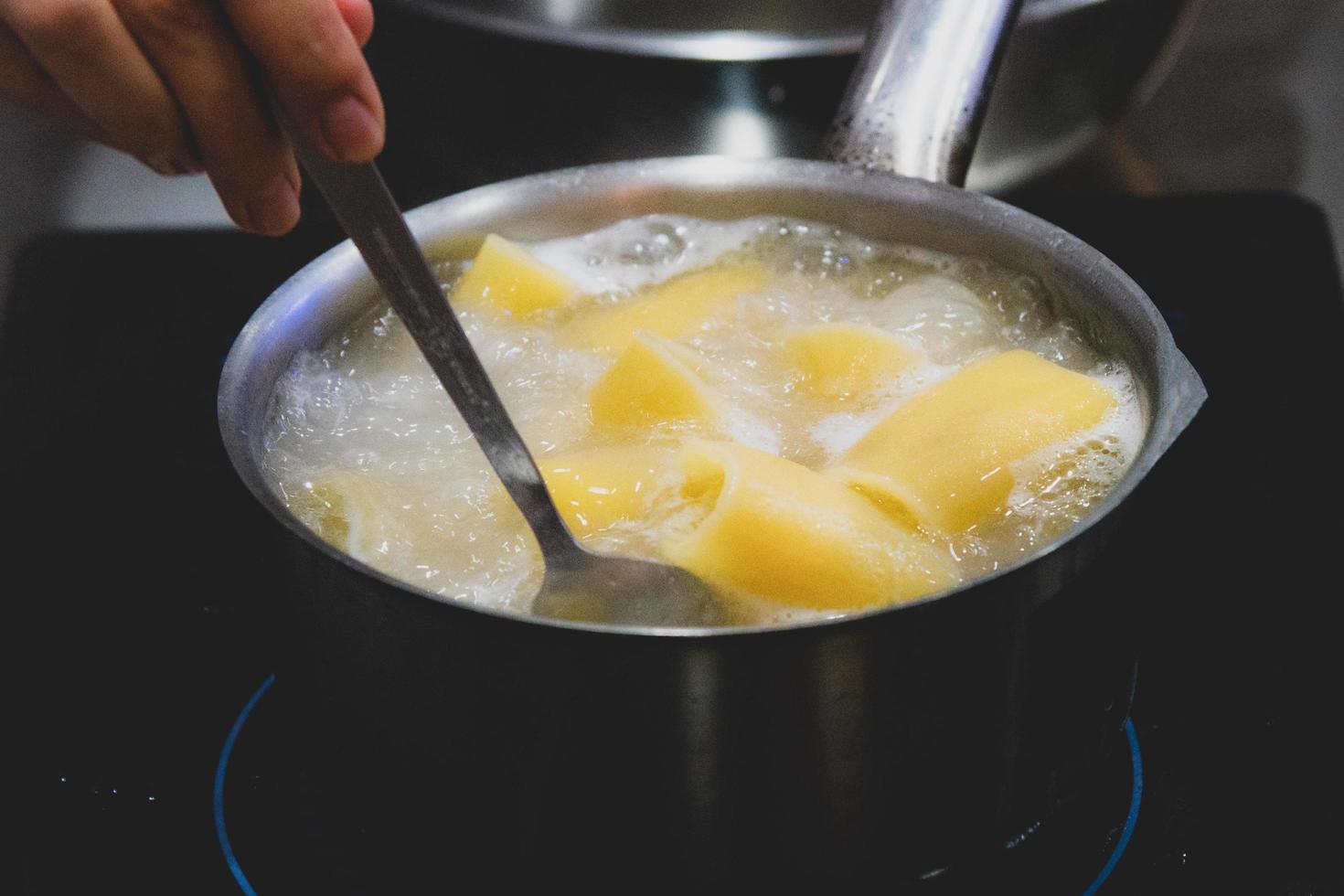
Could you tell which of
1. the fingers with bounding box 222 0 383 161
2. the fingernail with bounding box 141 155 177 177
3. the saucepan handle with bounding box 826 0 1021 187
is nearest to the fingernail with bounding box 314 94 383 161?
the fingers with bounding box 222 0 383 161

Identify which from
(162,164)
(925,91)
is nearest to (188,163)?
(162,164)

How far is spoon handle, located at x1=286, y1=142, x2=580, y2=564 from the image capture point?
65 cm

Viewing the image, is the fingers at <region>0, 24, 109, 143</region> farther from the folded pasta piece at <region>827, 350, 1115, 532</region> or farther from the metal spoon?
the folded pasta piece at <region>827, 350, 1115, 532</region>

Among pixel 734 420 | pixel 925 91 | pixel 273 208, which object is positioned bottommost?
pixel 734 420

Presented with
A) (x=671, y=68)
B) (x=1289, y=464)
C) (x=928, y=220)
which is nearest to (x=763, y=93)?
(x=671, y=68)

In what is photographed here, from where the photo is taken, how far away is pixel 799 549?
0.67m

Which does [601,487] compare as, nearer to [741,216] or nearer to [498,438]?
[498,438]

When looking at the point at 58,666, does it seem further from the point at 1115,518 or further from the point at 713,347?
the point at 1115,518

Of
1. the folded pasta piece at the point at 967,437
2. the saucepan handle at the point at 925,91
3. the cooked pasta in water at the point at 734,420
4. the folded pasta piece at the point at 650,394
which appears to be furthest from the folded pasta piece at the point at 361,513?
the saucepan handle at the point at 925,91

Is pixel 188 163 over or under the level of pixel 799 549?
over

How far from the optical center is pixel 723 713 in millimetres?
566

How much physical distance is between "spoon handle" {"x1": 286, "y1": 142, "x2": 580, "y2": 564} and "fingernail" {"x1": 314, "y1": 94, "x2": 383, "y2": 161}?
33 millimetres

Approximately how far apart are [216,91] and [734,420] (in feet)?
1.28

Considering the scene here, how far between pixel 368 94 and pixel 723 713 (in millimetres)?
315
